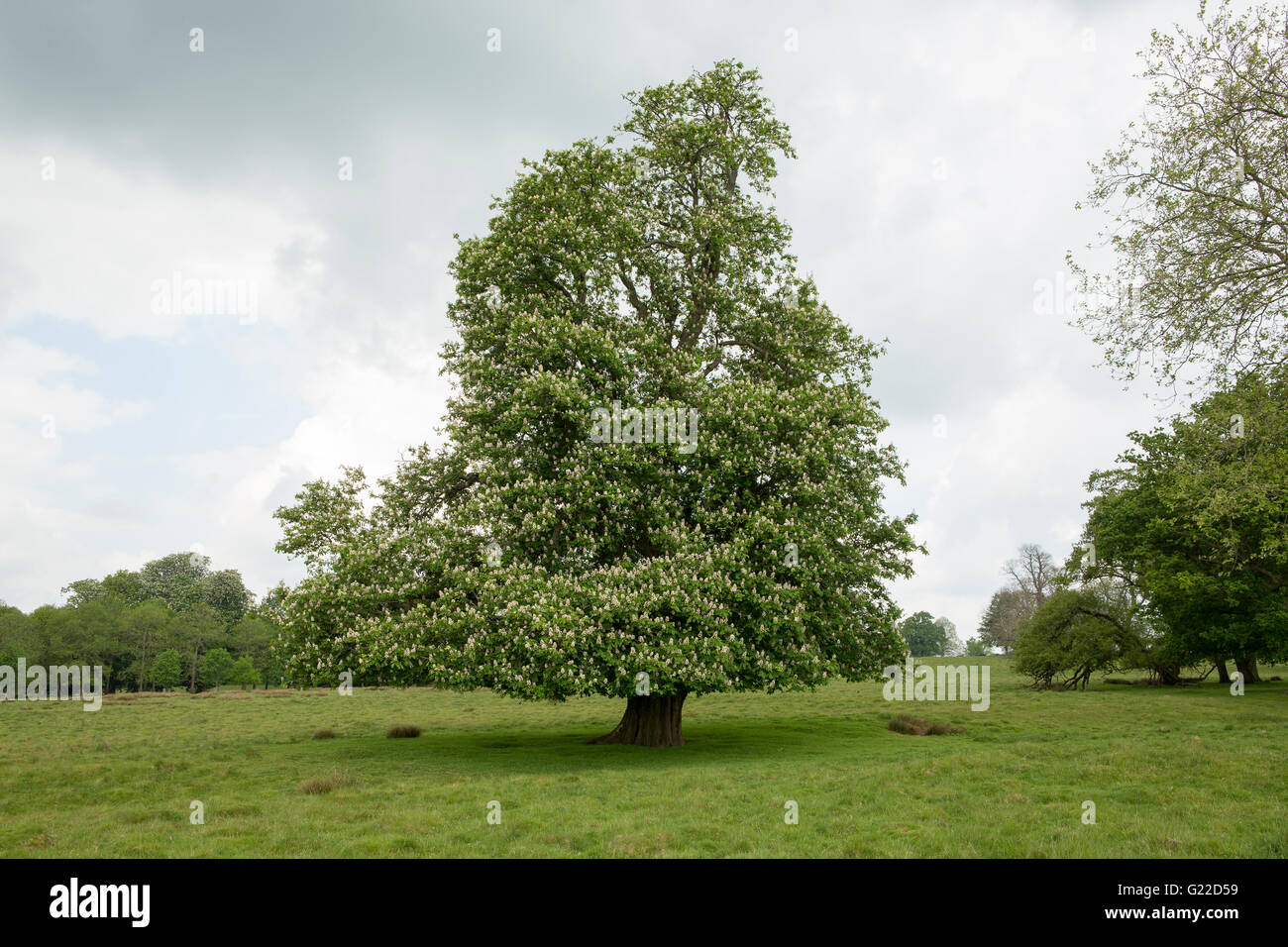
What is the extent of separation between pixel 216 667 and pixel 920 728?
250 ft

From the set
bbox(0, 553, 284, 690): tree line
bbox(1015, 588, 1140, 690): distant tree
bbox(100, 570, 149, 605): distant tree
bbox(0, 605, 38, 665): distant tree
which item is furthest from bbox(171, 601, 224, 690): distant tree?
bbox(1015, 588, 1140, 690): distant tree

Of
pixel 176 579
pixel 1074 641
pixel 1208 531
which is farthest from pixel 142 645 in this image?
pixel 1208 531

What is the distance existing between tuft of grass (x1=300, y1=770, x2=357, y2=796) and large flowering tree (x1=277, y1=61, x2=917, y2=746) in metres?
2.83

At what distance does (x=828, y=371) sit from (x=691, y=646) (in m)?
12.5

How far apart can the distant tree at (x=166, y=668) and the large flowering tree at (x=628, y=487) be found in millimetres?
69223

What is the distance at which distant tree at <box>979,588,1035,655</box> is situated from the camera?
366 ft

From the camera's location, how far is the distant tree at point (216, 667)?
8162cm

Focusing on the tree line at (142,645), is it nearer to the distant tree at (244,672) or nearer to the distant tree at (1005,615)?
the distant tree at (244,672)

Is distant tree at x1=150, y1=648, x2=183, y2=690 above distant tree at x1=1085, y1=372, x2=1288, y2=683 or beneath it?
beneath

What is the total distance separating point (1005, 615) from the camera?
127562 mm

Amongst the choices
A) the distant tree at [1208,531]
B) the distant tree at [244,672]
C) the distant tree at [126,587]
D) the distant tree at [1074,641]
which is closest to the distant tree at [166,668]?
the distant tree at [244,672]

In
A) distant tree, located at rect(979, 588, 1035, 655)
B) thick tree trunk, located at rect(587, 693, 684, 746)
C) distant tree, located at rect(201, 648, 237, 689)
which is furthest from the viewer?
distant tree, located at rect(979, 588, 1035, 655)

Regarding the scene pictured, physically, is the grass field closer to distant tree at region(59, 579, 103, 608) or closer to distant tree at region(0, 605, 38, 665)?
distant tree at region(0, 605, 38, 665)

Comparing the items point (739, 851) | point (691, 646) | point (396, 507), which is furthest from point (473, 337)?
point (739, 851)
